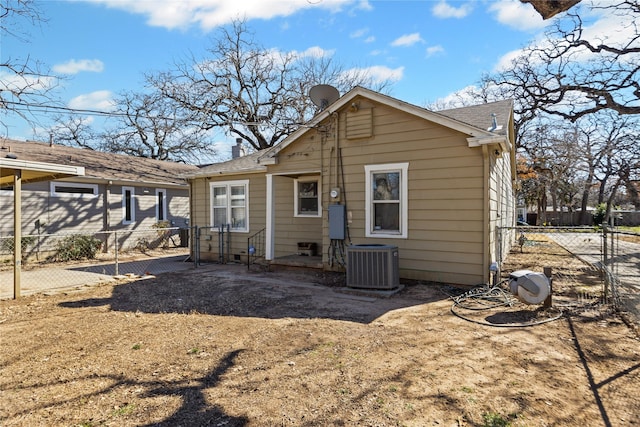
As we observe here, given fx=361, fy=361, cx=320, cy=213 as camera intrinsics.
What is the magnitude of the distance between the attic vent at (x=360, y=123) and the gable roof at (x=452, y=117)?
31 cm

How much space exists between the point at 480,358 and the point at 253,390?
7.60ft

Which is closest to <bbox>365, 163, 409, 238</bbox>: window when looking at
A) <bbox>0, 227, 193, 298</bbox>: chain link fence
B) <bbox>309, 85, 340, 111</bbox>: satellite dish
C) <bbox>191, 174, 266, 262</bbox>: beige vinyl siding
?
<bbox>309, 85, 340, 111</bbox>: satellite dish

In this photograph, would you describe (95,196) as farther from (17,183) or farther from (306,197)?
(306,197)

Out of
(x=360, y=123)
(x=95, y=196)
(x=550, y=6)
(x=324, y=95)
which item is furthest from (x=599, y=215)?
(x=95, y=196)

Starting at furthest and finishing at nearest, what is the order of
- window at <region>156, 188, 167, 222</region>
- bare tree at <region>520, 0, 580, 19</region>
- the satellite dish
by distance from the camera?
1. window at <region>156, 188, 167, 222</region>
2. the satellite dish
3. bare tree at <region>520, 0, 580, 19</region>

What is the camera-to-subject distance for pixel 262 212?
35.7ft

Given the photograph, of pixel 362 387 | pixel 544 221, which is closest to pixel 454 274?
pixel 362 387

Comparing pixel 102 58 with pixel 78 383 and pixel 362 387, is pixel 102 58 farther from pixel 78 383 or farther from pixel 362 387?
pixel 362 387

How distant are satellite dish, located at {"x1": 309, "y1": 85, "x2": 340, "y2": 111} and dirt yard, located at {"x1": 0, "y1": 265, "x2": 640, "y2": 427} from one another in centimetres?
496

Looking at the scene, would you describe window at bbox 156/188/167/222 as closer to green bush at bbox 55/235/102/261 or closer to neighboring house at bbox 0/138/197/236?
neighboring house at bbox 0/138/197/236

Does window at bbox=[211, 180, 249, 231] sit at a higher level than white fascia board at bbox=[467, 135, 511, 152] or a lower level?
lower

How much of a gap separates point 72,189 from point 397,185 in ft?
40.9

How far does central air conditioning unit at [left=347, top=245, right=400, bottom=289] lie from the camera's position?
6.76m

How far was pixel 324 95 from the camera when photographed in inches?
346
